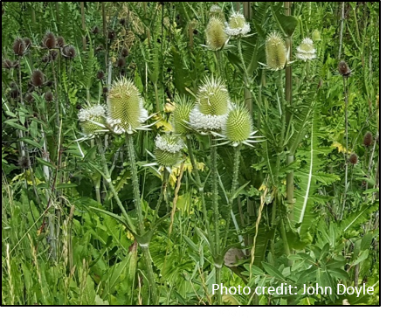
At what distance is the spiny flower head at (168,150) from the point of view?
1.25m

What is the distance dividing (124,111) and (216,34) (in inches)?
16.9

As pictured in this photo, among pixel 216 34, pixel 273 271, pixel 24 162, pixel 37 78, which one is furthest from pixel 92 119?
pixel 24 162

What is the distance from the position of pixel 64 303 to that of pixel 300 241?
0.64 m

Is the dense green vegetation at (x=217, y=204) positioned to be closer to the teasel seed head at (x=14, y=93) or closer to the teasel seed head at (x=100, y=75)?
the teasel seed head at (x=14, y=93)

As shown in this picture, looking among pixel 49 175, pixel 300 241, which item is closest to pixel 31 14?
pixel 49 175

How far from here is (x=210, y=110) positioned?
3.90 ft

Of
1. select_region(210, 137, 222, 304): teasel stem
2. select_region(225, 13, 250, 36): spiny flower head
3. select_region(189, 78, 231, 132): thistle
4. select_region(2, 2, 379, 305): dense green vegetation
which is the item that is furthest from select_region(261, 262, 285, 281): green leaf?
select_region(225, 13, 250, 36): spiny flower head

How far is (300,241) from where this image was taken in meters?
1.46

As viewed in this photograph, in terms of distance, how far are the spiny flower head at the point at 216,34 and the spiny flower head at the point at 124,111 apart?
373 millimetres

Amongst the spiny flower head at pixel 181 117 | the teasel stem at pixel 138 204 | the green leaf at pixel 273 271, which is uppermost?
the spiny flower head at pixel 181 117

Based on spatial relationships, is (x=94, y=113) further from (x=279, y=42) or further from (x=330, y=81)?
(x=330, y=81)

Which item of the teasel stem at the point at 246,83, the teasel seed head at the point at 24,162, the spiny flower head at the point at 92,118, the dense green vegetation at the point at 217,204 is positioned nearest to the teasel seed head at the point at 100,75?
the dense green vegetation at the point at 217,204

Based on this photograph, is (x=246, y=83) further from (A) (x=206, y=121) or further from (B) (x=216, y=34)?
(A) (x=206, y=121)

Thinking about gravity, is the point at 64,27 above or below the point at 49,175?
above
